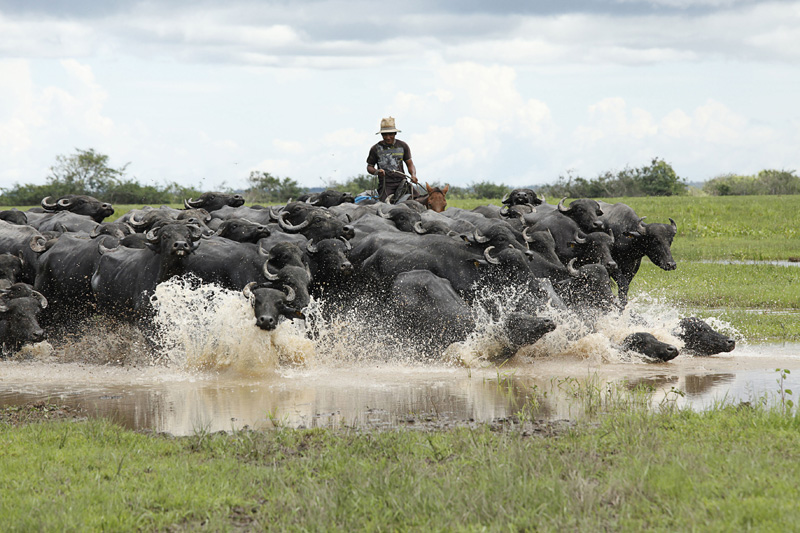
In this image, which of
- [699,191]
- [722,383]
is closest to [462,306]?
[722,383]

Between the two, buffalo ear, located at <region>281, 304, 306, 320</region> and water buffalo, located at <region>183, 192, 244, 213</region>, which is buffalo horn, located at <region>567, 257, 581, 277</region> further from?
water buffalo, located at <region>183, 192, 244, 213</region>

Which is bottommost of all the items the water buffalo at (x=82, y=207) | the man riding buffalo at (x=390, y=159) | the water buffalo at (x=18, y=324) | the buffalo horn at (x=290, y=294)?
the water buffalo at (x=18, y=324)

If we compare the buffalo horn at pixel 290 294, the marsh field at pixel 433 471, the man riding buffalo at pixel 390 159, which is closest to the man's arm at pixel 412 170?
the man riding buffalo at pixel 390 159

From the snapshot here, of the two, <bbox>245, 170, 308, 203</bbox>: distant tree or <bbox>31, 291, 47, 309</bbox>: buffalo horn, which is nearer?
<bbox>31, 291, 47, 309</bbox>: buffalo horn

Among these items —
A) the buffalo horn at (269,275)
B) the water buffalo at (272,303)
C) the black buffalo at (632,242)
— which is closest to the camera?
the water buffalo at (272,303)

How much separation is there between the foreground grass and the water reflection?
2.23ft

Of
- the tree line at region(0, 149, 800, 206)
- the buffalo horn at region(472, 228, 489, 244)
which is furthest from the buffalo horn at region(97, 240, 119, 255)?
the tree line at region(0, 149, 800, 206)

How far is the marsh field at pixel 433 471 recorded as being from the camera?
4371 millimetres

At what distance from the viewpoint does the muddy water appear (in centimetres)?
710

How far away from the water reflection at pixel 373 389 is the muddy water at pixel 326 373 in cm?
2

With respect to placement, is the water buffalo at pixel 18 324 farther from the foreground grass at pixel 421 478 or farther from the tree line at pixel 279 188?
the tree line at pixel 279 188

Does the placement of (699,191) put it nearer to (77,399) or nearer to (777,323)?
(777,323)

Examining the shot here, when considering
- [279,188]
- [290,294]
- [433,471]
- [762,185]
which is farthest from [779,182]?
[433,471]

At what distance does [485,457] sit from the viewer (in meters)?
5.29
